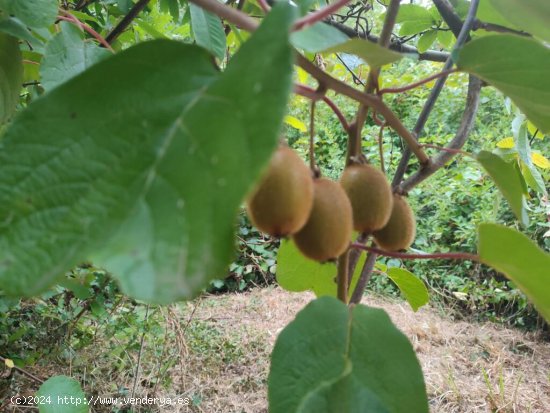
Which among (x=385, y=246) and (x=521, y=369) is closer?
(x=385, y=246)

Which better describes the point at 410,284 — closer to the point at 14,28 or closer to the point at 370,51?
the point at 370,51

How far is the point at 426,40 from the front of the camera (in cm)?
120

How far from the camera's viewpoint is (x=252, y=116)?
25 centimetres

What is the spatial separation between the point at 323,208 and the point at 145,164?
163 millimetres

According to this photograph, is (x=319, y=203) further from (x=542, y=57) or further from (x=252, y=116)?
(x=542, y=57)

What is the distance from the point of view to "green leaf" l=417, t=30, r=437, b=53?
119 centimetres

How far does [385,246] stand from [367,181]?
0.10m

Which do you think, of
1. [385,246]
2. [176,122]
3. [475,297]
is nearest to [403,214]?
[385,246]

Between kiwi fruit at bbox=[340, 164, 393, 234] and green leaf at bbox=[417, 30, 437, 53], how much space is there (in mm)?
853

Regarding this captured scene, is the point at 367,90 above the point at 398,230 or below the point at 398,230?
above

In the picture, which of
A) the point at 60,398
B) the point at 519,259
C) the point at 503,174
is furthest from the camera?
the point at 60,398

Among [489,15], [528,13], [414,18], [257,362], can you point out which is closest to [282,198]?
[528,13]

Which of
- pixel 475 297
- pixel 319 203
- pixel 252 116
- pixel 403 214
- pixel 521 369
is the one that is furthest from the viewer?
pixel 475 297

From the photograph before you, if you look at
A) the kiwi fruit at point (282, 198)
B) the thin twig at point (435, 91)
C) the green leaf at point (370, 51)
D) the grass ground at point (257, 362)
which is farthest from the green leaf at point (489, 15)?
the grass ground at point (257, 362)
